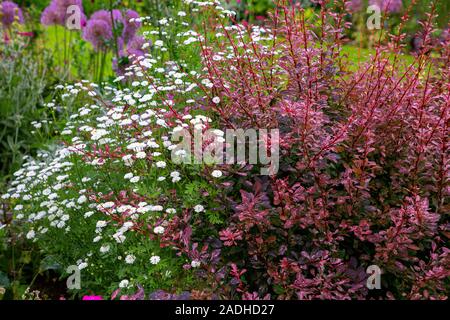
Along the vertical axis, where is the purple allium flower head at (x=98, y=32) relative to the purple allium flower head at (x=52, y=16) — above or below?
below

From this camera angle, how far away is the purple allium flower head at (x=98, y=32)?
16.4ft

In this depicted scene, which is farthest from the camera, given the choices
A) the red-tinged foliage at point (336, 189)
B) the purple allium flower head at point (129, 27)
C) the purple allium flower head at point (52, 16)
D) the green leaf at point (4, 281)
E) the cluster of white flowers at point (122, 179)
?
the purple allium flower head at point (52, 16)

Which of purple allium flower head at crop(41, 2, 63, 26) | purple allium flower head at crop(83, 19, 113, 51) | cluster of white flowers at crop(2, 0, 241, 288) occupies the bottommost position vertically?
cluster of white flowers at crop(2, 0, 241, 288)

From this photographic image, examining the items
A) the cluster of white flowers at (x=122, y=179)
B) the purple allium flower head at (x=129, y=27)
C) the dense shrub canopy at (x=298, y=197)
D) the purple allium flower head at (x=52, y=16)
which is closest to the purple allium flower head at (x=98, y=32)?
the purple allium flower head at (x=129, y=27)

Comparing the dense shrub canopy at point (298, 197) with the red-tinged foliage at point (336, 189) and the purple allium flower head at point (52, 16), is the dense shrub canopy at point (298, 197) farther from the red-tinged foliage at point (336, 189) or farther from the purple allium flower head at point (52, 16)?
the purple allium flower head at point (52, 16)

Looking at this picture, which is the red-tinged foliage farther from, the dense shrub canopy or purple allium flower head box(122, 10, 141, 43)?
purple allium flower head box(122, 10, 141, 43)

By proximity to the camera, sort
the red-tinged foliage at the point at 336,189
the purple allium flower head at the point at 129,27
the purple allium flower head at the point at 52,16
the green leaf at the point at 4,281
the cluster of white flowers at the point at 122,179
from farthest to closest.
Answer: the purple allium flower head at the point at 52,16, the purple allium flower head at the point at 129,27, the green leaf at the point at 4,281, the cluster of white flowers at the point at 122,179, the red-tinged foliage at the point at 336,189

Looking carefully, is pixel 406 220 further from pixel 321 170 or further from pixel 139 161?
pixel 139 161

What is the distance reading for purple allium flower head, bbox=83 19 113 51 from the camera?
16.4 ft

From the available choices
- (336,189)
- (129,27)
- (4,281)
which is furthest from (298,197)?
(129,27)

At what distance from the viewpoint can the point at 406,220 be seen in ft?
7.64

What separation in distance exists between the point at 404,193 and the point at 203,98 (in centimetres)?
110

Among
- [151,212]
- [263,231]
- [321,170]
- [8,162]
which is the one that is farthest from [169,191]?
[8,162]

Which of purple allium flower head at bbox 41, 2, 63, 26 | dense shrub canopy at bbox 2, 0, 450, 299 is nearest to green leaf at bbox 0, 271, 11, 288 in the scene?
dense shrub canopy at bbox 2, 0, 450, 299
